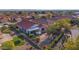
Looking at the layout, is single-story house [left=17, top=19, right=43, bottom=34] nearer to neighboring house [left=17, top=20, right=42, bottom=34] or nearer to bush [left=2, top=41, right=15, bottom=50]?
neighboring house [left=17, top=20, right=42, bottom=34]

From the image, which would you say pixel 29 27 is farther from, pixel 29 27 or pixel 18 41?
pixel 18 41

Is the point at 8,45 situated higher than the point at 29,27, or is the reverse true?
the point at 29,27

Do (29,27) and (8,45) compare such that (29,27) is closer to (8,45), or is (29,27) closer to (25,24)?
(25,24)

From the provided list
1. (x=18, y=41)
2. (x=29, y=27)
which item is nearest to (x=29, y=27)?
(x=29, y=27)

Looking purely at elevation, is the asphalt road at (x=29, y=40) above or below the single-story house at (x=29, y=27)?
below

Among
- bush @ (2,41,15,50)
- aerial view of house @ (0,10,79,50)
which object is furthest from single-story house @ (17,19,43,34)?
bush @ (2,41,15,50)

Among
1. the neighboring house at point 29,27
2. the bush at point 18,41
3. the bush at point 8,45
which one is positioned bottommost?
the bush at point 8,45

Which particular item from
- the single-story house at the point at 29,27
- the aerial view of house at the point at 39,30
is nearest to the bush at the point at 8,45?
the aerial view of house at the point at 39,30

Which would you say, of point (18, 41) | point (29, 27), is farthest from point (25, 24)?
point (18, 41)

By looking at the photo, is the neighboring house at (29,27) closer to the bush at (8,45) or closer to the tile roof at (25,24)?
the tile roof at (25,24)
